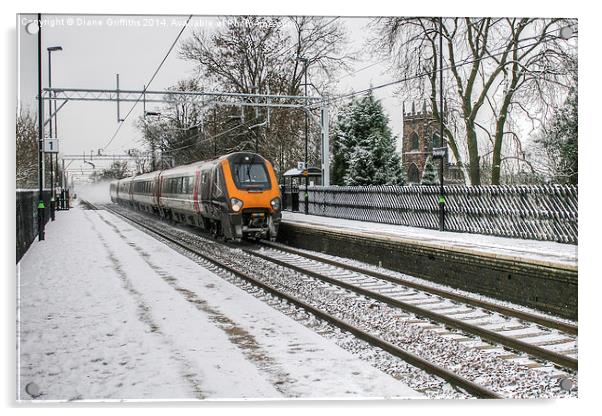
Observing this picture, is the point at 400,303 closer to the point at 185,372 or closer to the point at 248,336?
the point at 248,336

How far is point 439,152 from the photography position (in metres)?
12.6

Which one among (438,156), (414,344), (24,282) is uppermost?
(438,156)

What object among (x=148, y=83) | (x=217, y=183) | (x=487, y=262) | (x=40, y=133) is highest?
(x=148, y=83)

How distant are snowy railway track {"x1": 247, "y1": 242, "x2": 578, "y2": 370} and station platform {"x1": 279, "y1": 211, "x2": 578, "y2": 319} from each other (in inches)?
18.9

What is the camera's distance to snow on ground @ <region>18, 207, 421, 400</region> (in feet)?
17.0

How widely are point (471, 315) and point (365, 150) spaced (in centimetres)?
1827

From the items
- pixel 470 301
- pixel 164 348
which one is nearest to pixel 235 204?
pixel 470 301

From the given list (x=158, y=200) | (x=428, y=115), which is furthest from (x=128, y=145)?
(x=158, y=200)

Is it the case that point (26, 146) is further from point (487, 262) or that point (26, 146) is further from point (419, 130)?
point (419, 130)

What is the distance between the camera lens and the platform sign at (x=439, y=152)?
12.4 meters

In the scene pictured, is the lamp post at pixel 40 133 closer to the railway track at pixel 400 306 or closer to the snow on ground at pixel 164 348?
the snow on ground at pixel 164 348

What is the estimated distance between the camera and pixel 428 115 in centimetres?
1127

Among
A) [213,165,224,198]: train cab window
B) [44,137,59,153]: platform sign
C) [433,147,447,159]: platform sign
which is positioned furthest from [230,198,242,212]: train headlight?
[44,137,59,153]: platform sign
